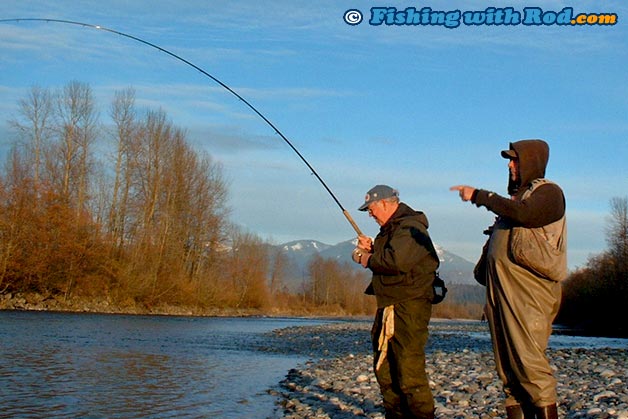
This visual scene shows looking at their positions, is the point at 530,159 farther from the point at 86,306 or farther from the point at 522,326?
the point at 86,306

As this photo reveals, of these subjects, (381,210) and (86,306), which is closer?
(381,210)

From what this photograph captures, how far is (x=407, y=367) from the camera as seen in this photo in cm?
452

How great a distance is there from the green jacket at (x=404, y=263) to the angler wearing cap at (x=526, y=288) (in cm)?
77

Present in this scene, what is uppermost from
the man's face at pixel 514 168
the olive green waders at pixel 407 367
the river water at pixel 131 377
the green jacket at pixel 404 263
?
the man's face at pixel 514 168

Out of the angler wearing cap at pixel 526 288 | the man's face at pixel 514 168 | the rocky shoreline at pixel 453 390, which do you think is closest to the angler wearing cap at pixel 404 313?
the angler wearing cap at pixel 526 288

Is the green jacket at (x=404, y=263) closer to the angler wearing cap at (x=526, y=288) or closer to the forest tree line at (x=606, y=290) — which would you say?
the angler wearing cap at (x=526, y=288)

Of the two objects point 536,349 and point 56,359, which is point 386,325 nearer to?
point 536,349

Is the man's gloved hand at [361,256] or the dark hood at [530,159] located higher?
the dark hood at [530,159]

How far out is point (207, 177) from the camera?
4638cm

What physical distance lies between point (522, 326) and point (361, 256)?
144 cm

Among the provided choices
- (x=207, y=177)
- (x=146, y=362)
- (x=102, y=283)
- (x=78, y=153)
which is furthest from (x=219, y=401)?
(x=207, y=177)

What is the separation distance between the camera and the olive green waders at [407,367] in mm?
4496

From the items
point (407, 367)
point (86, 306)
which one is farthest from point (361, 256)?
point (86, 306)

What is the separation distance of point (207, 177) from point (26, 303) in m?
16.4
